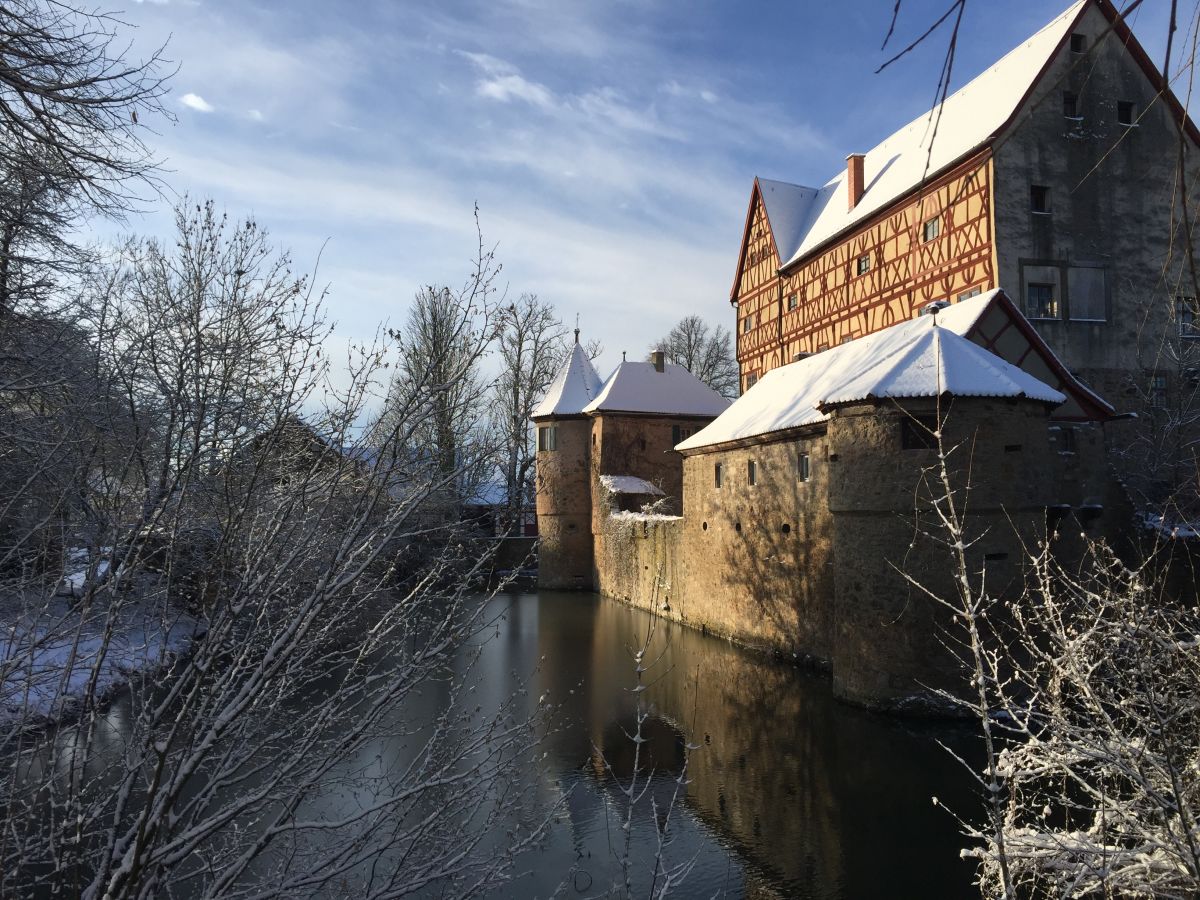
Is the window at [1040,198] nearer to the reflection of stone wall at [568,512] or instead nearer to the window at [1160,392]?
the window at [1160,392]

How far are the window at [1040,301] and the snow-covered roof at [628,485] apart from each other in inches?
432

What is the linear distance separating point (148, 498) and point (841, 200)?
20651 millimetres

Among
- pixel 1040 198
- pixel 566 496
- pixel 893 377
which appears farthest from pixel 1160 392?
pixel 566 496

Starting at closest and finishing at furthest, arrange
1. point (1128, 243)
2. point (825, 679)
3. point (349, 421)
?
point (349, 421)
point (825, 679)
point (1128, 243)

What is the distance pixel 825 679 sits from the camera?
12328mm

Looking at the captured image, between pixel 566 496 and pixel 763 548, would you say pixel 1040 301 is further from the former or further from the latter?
pixel 566 496

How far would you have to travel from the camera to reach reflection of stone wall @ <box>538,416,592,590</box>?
2508 centimetres

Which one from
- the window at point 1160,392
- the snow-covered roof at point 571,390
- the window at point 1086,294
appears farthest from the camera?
the snow-covered roof at point 571,390

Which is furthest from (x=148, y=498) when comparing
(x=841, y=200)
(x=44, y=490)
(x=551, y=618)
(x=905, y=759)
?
(x=841, y=200)

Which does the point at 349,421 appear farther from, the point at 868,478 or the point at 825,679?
the point at 825,679

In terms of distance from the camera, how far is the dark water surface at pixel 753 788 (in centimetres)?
622

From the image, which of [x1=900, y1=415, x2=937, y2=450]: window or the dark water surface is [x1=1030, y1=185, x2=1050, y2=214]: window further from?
the dark water surface

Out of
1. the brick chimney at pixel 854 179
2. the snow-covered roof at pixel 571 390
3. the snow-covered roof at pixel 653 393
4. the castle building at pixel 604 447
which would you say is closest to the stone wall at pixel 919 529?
the brick chimney at pixel 854 179

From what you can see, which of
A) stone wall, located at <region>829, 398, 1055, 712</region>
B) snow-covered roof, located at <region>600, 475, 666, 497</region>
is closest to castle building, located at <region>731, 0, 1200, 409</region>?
stone wall, located at <region>829, 398, 1055, 712</region>
